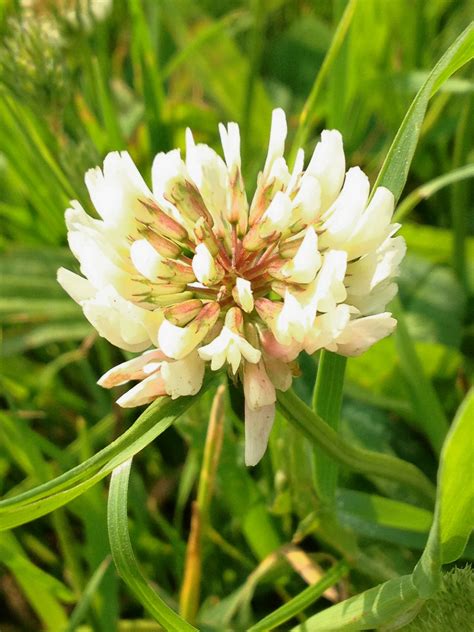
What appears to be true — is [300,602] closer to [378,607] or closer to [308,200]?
[378,607]

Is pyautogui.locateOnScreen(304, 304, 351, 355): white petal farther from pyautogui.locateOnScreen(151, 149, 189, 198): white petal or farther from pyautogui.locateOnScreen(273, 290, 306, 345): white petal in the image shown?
pyautogui.locateOnScreen(151, 149, 189, 198): white petal

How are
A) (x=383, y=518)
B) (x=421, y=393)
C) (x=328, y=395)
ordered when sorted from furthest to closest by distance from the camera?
(x=421, y=393) < (x=383, y=518) < (x=328, y=395)

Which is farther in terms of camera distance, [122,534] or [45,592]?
[45,592]

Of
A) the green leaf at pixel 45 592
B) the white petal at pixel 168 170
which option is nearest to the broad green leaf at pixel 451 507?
the white petal at pixel 168 170

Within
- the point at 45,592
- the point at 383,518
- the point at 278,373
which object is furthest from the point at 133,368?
the point at 45,592

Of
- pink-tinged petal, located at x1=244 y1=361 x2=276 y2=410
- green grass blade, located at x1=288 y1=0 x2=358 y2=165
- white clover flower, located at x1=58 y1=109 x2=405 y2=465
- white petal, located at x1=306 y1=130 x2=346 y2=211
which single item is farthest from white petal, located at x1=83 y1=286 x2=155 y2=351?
green grass blade, located at x1=288 y1=0 x2=358 y2=165

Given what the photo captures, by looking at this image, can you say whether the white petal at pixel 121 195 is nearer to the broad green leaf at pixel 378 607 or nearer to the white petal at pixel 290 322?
the white petal at pixel 290 322
